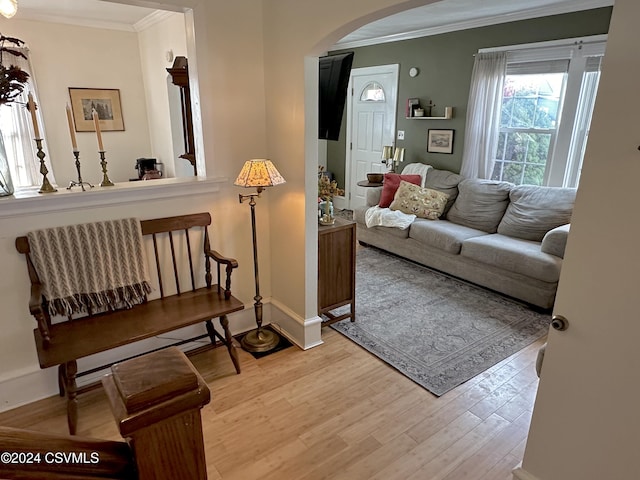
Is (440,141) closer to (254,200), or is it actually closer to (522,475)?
(254,200)

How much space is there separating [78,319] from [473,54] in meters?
4.64

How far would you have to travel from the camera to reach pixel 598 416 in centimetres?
142

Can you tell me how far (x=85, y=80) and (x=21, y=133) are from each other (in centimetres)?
100

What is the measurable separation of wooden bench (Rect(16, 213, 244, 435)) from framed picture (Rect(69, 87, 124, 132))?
141 inches

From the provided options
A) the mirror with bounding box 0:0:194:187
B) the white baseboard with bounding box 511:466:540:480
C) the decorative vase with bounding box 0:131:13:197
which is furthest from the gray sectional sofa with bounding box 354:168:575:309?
the decorative vase with bounding box 0:131:13:197

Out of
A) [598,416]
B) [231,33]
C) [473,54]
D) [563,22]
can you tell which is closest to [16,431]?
[598,416]

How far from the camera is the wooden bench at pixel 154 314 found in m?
2.03

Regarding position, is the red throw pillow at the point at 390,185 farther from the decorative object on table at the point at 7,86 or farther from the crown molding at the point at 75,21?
the crown molding at the point at 75,21

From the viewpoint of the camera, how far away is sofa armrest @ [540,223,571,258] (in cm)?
332

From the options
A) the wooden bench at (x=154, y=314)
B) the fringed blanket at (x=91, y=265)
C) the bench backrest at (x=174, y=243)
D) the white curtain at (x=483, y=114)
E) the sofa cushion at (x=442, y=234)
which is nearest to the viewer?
the wooden bench at (x=154, y=314)

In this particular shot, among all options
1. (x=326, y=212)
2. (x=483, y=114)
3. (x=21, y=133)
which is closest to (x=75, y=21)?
(x=21, y=133)

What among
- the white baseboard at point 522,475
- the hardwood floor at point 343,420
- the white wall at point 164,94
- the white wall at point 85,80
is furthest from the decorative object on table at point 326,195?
the white wall at point 85,80

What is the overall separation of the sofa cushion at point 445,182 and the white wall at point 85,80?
388 cm

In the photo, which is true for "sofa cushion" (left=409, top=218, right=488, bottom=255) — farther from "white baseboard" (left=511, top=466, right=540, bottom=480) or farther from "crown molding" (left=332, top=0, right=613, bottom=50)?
"white baseboard" (left=511, top=466, right=540, bottom=480)
